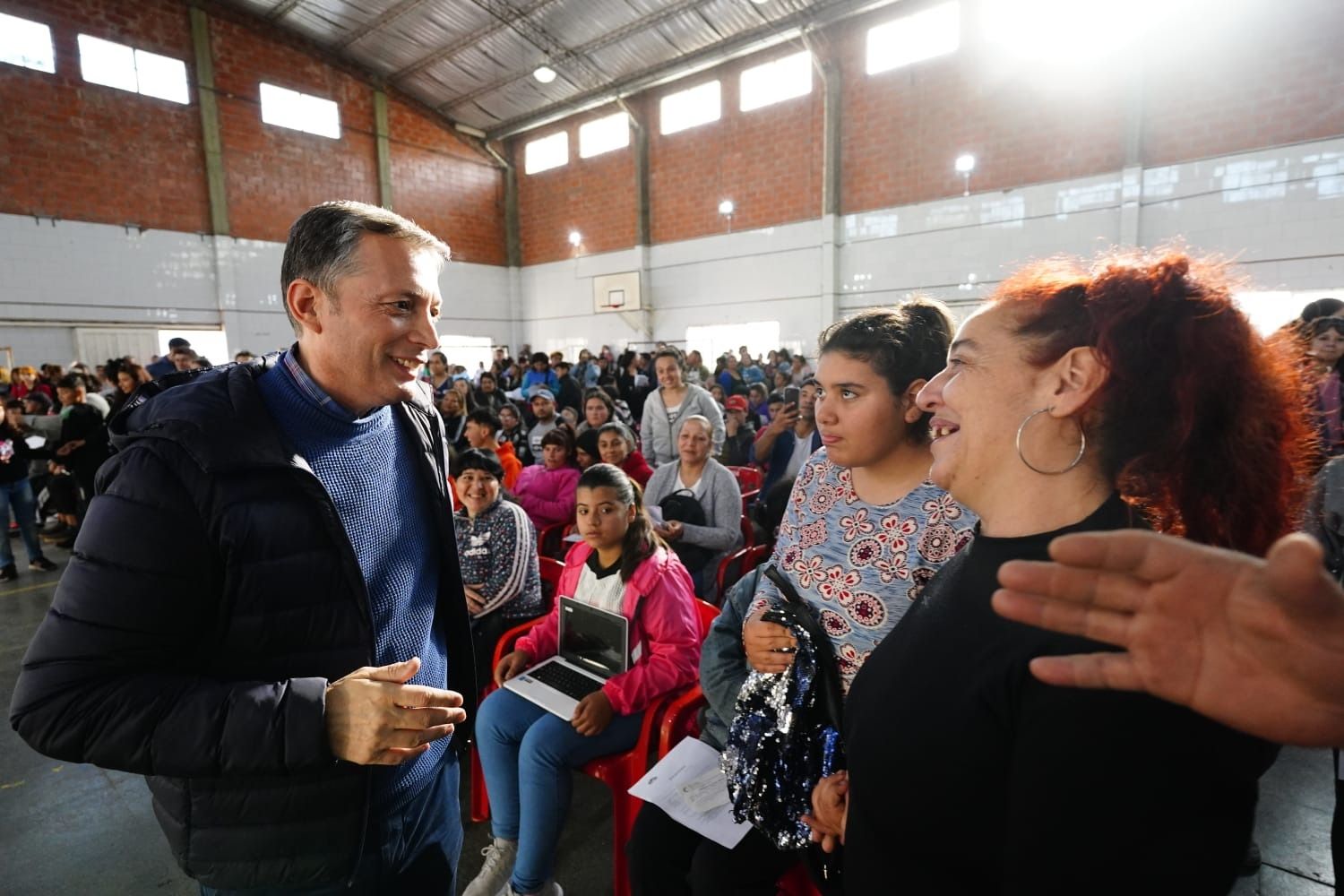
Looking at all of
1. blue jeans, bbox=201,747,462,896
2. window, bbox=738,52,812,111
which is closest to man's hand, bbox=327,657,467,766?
blue jeans, bbox=201,747,462,896

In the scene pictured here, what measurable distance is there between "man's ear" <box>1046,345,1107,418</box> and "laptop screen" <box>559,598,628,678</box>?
142 centimetres

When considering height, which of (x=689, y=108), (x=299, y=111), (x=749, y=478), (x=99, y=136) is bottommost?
(x=749, y=478)

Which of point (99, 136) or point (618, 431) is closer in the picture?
point (618, 431)

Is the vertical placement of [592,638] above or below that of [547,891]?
above

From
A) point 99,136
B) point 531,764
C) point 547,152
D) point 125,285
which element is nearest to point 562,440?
point 531,764

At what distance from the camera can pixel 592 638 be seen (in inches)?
80.3

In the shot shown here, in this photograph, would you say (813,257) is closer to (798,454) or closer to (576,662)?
(798,454)

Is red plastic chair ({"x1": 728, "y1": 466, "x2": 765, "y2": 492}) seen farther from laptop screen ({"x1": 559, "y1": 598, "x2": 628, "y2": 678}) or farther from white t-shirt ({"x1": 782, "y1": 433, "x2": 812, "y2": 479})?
laptop screen ({"x1": 559, "y1": 598, "x2": 628, "y2": 678})

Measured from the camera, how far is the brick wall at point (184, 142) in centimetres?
899

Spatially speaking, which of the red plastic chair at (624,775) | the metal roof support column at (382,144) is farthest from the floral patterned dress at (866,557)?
the metal roof support column at (382,144)

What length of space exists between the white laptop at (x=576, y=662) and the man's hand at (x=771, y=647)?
677mm

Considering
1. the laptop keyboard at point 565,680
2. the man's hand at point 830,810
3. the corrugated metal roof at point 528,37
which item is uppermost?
the corrugated metal roof at point 528,37

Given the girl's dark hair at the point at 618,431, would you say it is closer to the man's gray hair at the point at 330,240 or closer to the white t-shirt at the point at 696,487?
the white t-shirt at the point at 696,487

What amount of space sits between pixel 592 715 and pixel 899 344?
1314 millimetres
